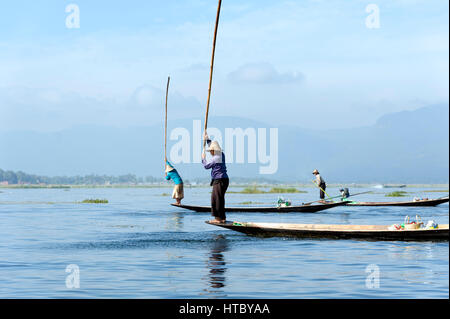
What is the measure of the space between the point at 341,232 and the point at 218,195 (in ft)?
11.1

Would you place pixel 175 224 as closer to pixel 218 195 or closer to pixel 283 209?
pixel 283 209

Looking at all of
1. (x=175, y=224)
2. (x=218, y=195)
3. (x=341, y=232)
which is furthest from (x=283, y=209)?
(x=341, y=232)

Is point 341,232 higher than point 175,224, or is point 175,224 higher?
point 341,232

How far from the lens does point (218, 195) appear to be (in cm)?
1892

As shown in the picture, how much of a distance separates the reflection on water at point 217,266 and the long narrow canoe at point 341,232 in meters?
0.97

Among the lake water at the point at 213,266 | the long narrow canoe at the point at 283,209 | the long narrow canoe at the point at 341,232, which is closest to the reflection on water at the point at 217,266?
the lake water at the point at 213,266

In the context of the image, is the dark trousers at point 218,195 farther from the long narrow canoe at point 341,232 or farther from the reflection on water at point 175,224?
the reflection on water at point 175,224

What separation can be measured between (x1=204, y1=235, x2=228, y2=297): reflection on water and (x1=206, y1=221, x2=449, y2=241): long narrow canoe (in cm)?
97

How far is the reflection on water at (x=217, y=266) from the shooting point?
11.8 meters

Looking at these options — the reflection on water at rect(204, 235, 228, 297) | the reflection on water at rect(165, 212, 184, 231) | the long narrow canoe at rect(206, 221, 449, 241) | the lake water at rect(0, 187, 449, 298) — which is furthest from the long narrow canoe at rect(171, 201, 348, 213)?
the reflection on water at rect(204, 235, 228, 297)
